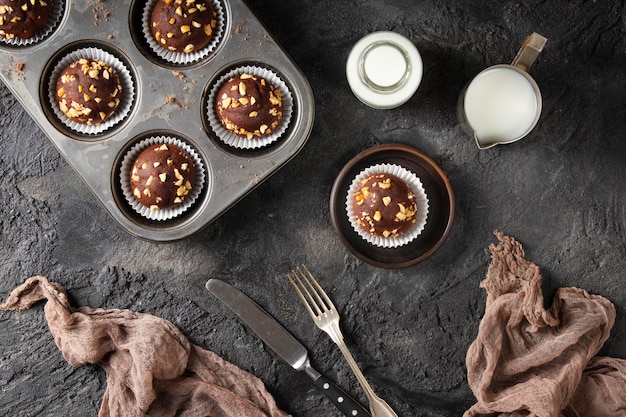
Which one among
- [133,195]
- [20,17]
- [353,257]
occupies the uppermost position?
[20,17]

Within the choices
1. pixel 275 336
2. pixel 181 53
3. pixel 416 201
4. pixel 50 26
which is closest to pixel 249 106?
pixel 181 53

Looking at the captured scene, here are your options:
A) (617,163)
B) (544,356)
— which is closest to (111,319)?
(544,356)

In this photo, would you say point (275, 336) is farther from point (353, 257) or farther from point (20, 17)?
point (20, 17)

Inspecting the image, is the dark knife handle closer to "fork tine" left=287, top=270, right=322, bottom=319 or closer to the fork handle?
the fork handle

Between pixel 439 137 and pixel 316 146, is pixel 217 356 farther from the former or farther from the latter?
pixel 439 137

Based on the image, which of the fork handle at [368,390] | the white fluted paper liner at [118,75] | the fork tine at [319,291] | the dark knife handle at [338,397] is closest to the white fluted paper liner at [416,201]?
the fork tine at [319,291]

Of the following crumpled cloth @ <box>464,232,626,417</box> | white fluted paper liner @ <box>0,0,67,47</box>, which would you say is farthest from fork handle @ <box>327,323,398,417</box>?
white fluted paper liner @ <box>0,0,67,47</box>

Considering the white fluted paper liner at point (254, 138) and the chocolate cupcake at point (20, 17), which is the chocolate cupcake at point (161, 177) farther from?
the chocolate cupcake at point (20, 17)
